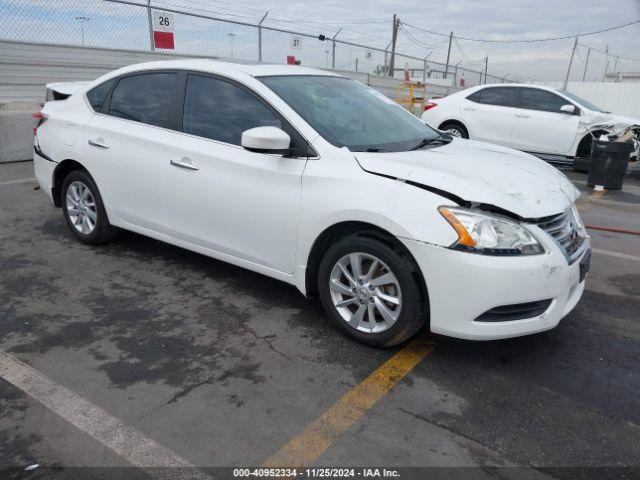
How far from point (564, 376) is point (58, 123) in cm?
469

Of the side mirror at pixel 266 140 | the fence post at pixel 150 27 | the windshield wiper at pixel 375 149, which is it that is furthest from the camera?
the fence post at pixel 150 27

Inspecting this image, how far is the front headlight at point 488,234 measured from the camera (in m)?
2.88

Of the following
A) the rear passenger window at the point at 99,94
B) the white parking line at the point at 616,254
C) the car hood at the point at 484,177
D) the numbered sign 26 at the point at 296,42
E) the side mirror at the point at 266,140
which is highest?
the numbered sign 26 at the point at 296,42

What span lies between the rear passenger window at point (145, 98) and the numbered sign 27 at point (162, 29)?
28.7ft

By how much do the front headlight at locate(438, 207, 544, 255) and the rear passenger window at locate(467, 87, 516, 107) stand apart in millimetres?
8745

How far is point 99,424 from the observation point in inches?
103

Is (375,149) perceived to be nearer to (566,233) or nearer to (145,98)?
(566,233)

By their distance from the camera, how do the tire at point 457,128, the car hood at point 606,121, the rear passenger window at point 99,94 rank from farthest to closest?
1. the tire at point 457,128
2. the car hood at point 606,121
3. the rear passenger window at point 99,94

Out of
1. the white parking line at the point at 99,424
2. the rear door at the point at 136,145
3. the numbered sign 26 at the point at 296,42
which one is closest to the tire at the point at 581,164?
the rear door at the point at 136,145

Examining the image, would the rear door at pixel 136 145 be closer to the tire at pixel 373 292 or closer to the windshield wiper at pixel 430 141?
the tire at pixel 373 292

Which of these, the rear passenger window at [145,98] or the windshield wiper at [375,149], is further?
the rear passenger window at [145,98]

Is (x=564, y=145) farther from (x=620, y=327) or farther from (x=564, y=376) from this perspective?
(x=564, y=376)

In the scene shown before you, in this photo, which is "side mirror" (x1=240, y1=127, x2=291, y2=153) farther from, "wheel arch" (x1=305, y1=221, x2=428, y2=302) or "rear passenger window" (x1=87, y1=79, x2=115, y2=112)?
"rear passenger window" (x1=87, y1=79, x2=115, y2=112)

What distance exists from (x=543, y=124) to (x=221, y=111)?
832cm
